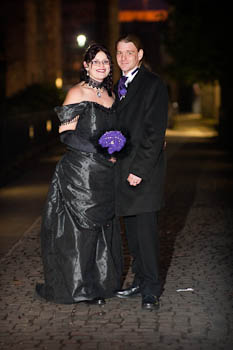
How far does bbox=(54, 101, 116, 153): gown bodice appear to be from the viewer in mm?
5906

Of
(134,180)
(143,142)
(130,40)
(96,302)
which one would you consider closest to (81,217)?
(134,180)

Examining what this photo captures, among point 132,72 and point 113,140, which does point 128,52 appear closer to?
point 132,72

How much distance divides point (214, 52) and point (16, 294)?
949 inches

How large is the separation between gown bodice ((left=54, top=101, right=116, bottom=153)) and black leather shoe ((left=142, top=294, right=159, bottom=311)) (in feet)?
3.80

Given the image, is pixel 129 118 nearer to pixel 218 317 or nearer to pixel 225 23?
pixel 218 317

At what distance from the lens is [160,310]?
5.86 metres

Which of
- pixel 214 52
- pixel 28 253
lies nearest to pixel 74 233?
pixel 28 253

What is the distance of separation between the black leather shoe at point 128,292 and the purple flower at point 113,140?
3.83 feet

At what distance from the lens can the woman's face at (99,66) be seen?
233 inches

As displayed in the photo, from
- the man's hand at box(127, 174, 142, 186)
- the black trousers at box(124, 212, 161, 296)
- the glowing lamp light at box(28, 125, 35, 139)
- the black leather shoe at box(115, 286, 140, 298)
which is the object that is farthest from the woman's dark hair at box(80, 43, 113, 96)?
A: the glowing lamp light at box(28, 125, 35, 139)

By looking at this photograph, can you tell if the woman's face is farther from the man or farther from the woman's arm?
the woman's arm

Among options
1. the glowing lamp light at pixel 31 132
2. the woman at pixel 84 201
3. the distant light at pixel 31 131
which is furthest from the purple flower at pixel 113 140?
the distant light at pixel 31 131

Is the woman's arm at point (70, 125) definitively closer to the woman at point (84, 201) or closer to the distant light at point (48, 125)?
the woman at point (84, 201)

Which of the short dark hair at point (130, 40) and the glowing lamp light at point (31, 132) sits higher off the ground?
the short dark hair at point (130, 40)
